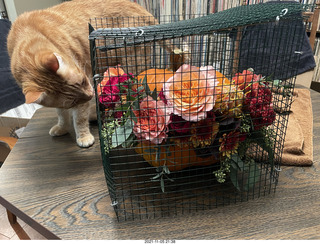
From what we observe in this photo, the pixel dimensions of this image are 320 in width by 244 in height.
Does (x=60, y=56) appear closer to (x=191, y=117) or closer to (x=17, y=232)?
(x=191, y=117)

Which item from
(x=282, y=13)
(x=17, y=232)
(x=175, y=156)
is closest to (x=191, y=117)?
(x=175, y=156)

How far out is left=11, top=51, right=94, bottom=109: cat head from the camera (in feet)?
2.58

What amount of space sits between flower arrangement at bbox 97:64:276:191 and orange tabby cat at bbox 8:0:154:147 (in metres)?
0.28

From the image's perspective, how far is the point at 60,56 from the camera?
859 millimetres

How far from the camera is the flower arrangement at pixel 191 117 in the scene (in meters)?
0.55

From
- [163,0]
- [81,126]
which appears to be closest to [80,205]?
[81,126]

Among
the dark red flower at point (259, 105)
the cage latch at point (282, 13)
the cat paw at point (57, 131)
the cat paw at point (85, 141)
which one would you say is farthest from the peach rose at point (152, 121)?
the cat paw at point (57, 131)

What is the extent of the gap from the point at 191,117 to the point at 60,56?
0.57m

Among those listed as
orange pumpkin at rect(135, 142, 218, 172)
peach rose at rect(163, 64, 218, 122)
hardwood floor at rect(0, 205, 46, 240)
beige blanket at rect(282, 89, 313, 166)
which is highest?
peach rose at rect(163, 64, 218, 122)

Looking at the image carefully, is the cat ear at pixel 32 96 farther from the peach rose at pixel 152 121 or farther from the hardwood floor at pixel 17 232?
the hardwood floor at pixel 17 232

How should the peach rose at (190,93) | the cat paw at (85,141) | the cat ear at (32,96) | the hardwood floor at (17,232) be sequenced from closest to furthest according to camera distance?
1. the peach rose at (190,93)
2. the cat ear at (32,96)
3. the cat paw at (85,141)
4. the hardwood floor at (17,232)

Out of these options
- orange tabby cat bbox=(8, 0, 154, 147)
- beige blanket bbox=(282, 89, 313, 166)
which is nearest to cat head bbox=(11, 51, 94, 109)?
orange tabby cat bbox=(8, 0, 154, 147)

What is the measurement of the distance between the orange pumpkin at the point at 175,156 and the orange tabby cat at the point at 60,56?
39cm

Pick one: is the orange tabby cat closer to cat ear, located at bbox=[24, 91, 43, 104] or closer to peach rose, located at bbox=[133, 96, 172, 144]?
cat ear, located at bbox=[24, 91, 43, 104]
